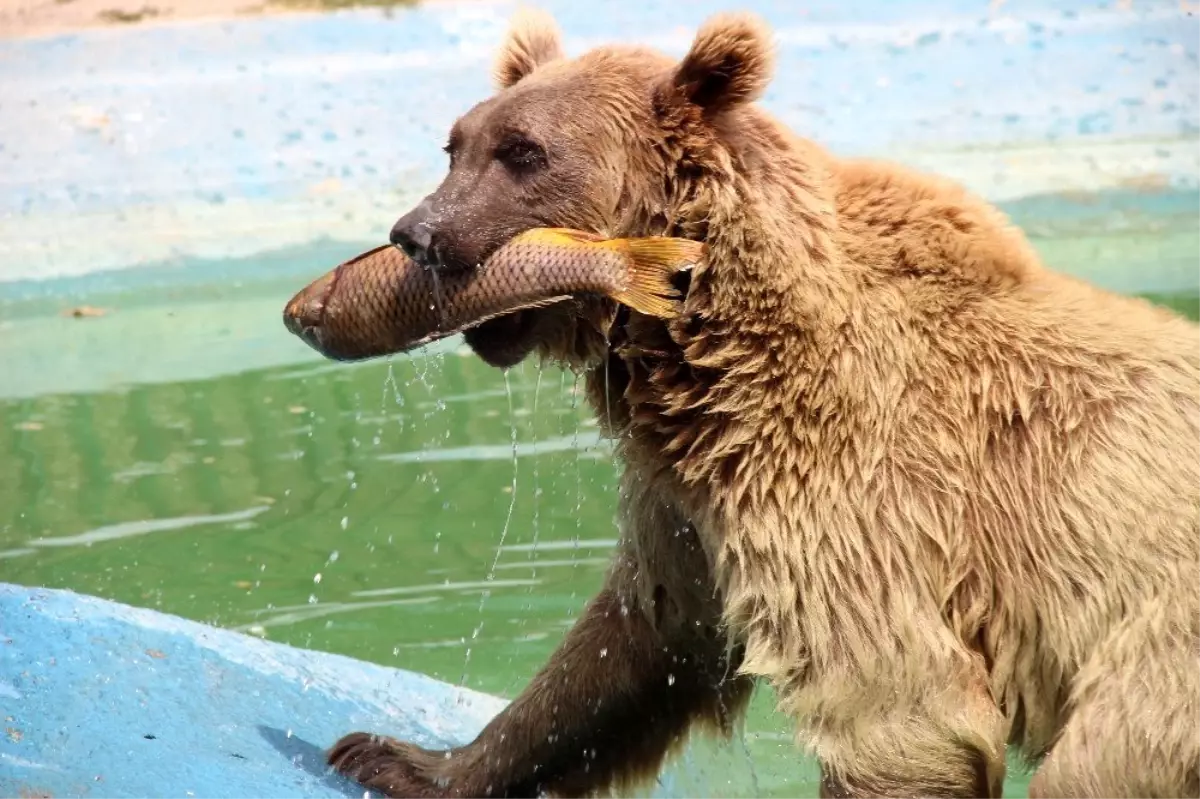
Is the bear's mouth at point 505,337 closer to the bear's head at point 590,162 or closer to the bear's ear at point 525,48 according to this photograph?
the bear's head at point 590,162

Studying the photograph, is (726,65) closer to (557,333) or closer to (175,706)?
(557,333)

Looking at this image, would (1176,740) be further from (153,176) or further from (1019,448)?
(153,176)

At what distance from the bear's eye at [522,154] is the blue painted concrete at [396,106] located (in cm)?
860

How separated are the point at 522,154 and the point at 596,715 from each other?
1.45 meters

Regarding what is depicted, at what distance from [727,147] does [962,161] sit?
955 cm

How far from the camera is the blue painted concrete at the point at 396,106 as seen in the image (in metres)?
12.5

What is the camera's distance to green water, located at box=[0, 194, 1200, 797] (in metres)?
6.65

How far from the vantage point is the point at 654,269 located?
12.0 ft

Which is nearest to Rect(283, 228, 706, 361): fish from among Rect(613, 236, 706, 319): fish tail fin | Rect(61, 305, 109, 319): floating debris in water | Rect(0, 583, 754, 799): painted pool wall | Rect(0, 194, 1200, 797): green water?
Rect(613, 236, 706, 319): fish tail fin

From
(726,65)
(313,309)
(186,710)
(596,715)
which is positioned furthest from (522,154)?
(186,710)

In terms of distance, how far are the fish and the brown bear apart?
71 millimetres

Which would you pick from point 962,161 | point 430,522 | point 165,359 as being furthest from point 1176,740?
point 962,161

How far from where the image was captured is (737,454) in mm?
3744

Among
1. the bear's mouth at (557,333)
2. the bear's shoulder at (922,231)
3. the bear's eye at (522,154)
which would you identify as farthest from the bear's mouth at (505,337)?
the bear's shoulder at (922,231)
